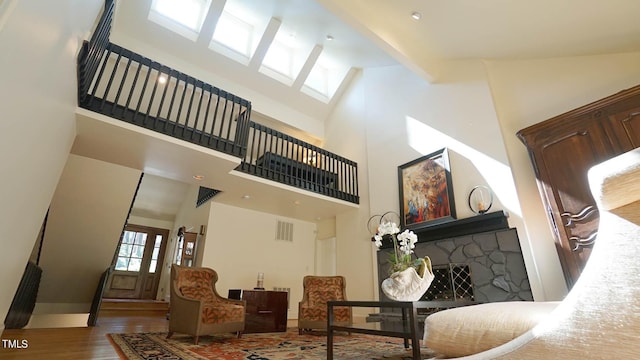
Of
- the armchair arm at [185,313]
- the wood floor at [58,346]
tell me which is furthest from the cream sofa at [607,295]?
the armchair arm at [185,313]

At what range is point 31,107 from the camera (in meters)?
1.76

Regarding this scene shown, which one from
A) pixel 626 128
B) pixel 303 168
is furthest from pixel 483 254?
pixel 303 168

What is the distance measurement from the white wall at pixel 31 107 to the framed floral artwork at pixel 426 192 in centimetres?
469

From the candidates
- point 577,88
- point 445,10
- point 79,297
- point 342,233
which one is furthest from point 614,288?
point 79,297

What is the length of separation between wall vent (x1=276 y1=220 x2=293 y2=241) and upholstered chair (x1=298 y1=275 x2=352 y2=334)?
73.4 inches

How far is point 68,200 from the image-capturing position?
15.3 feet

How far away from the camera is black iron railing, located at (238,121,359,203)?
200 inches

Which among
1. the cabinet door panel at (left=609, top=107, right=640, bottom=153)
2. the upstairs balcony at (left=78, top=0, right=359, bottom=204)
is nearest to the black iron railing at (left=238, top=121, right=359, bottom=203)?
the upstairs balcony at (left=78, top=0, right=359, bottom=204)

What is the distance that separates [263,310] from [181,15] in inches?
237

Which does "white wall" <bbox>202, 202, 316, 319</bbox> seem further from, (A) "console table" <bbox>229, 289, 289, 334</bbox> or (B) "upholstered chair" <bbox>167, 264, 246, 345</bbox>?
(B) "upholstered chair" <bbox>167, 264, 246, 345</bbox>

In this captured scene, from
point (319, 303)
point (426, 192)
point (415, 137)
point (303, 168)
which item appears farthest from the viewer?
point (303, 168)

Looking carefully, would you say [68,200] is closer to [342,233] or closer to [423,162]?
[342,233]

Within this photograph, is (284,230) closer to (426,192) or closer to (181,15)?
(426,192)

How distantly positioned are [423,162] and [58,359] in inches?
202
